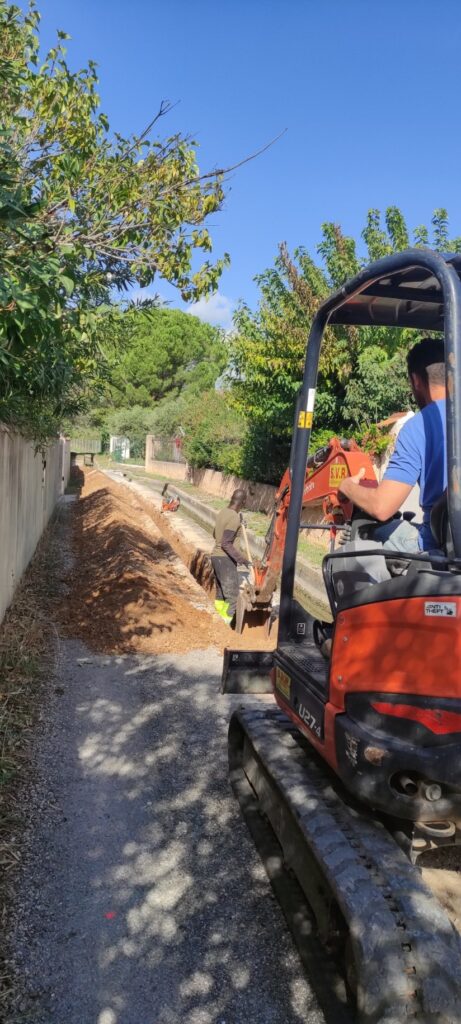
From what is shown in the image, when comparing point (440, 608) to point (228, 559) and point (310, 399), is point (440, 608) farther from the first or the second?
point (228, 559)

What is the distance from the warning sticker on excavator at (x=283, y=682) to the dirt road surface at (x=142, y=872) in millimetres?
893

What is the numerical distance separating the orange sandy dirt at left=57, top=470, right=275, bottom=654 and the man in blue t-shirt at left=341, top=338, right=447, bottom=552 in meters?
4.58

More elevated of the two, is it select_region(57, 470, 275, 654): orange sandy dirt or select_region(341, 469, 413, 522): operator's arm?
select_region(341, 469, 413, 522): operator's arm

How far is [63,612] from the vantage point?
7.61m

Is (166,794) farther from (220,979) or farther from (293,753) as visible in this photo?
(220,979)

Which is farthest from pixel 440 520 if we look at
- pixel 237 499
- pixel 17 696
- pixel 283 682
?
pixel 237 499

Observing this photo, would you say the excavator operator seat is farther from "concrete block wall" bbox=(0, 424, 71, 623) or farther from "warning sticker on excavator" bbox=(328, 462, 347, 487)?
"concrete block wall" bbox=(0, 424, 71, 623)

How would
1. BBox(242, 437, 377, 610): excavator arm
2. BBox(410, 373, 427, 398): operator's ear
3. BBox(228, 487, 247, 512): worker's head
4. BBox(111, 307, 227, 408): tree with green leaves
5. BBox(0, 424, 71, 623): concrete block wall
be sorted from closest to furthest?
BBox(410, 373, 427, 398): operator's ear → BBox(242, 437, 377, 610): excavator arm → BBox(0, 424, 71, 623): concrete block wall → BBox(228, 487, 247, 512): worker's head → BBox(111, 307, 227, 408): tree with green leaves

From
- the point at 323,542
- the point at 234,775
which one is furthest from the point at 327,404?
the point at 234,775

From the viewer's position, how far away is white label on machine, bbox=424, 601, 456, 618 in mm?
1994

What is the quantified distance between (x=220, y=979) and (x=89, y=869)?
91 cm

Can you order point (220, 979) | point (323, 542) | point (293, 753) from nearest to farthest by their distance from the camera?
1. point (220, 979)
2. point (293, 753)
3. point (323, 542)

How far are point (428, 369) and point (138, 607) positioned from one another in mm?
5609

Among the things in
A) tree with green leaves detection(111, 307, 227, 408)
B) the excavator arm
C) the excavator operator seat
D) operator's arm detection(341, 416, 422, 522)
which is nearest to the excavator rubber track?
the excavator operator seat
